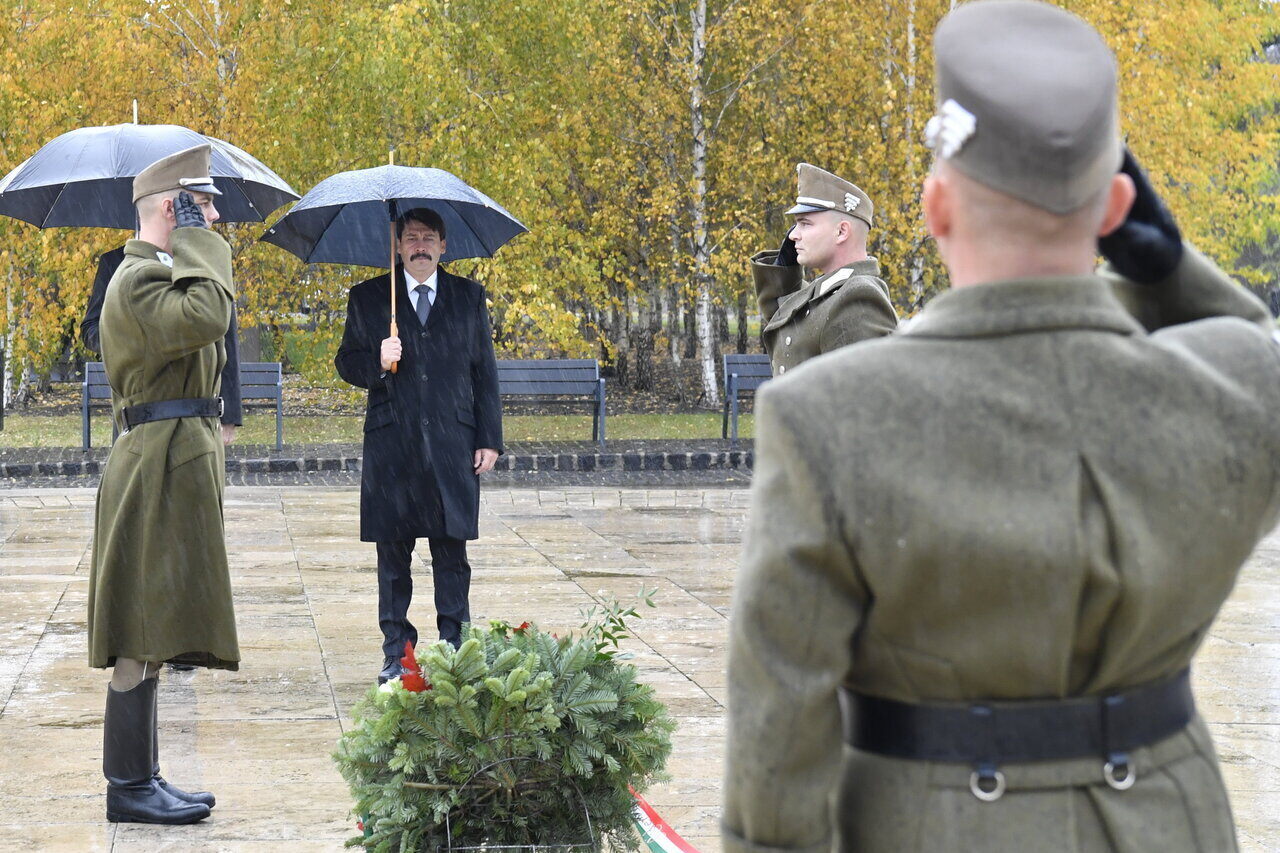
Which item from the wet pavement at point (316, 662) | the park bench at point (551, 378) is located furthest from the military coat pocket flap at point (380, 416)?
the park bench at point (551, 378)

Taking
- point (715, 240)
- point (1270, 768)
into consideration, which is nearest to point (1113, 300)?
point (1270, 768)

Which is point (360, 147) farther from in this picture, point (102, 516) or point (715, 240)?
point (102, 516)

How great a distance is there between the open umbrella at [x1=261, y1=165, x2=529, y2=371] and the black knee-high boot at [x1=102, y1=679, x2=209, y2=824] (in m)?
2.36

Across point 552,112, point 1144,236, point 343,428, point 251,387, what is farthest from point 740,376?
point 1144,236

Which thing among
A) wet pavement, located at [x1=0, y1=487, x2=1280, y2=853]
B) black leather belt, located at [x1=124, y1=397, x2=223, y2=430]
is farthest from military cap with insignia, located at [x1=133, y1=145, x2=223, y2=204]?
wet pavement, located at [x1=0, y1=487, x2=1280, y2=853]

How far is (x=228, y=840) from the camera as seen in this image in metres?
5.00

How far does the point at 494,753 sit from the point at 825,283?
106 inches

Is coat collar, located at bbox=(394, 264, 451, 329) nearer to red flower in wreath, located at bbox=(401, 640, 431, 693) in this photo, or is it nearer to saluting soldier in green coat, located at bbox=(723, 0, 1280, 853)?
red flower in wreath, located at bbox=(401, 640, 431, 693)

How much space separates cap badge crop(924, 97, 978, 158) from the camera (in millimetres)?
1848

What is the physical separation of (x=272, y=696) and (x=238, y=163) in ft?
8.40

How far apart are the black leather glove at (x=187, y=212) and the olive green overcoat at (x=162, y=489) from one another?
3 centimetres

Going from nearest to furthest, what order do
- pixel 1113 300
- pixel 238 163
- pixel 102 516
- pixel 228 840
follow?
pixel 1113 300, pixel 228 840, pixel 102 516, pixel 238 163

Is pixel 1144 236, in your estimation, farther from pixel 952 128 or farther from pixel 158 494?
pixel 158 494

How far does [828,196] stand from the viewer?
6.18 meters
